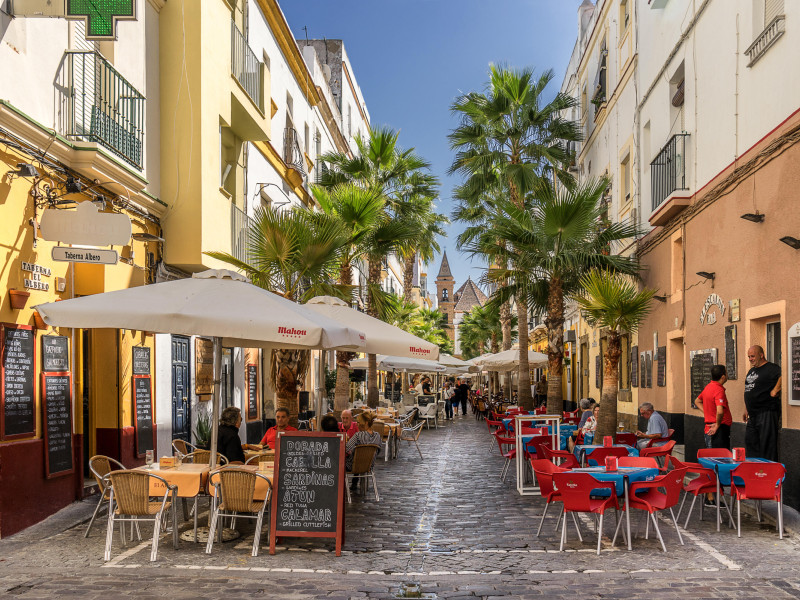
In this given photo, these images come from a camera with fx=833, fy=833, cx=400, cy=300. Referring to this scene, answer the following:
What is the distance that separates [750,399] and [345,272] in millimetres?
11363

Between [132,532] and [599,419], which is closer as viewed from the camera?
[132,532]

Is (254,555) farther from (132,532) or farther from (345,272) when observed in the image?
(345,272)

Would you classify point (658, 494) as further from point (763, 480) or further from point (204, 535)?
point (204, 535)

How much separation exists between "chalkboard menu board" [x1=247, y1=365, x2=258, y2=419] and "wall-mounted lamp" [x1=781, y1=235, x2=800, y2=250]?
12906 millimetres

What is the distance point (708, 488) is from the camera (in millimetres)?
9156

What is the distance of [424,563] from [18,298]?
521 cm

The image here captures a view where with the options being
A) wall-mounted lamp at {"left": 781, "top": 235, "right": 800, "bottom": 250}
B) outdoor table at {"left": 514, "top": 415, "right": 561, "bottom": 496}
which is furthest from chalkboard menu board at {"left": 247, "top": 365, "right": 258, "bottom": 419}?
wall-mounted lamp at {"left": 781, "top": 235, "right": 800, "bottom": 250}

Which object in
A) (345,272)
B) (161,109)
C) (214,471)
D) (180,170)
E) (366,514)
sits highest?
(161,109)

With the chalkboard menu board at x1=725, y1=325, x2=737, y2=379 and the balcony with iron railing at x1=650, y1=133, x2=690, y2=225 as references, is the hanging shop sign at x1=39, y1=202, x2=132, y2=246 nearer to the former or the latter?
the chalkboard menu board at x1=725, y1=325, x2=737, y2=379

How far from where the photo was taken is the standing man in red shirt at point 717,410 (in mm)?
10891

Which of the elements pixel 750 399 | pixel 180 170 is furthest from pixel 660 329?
pixel 180 170

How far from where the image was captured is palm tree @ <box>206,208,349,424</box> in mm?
12203

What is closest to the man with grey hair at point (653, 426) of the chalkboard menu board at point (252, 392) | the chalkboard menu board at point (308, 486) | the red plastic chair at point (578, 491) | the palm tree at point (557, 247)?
the red plastic chair at point (578, 491)

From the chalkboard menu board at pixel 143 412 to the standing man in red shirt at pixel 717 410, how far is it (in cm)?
816
